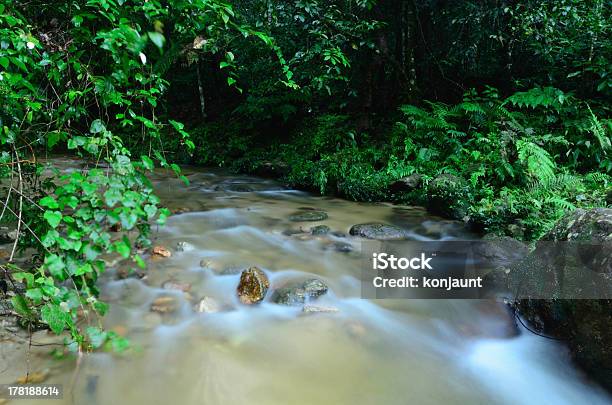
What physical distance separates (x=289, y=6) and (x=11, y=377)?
221 inches

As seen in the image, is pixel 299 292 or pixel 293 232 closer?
pixel 299 292

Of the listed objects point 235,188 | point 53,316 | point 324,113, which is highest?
point 324,113

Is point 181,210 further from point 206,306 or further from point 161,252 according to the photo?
point 206,306

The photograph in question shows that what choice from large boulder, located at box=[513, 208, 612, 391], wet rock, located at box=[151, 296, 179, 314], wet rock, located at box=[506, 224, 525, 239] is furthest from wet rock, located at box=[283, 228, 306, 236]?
large boulder, located at box=[513, 208, 612, 391]

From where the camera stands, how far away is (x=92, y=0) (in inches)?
72.3

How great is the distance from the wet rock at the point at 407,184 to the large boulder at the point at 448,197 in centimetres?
38

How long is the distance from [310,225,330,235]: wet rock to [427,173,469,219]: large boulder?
6.12 ft

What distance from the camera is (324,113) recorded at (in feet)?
34.4

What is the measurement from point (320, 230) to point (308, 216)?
0.70 meters

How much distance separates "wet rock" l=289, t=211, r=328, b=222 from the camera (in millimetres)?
5832

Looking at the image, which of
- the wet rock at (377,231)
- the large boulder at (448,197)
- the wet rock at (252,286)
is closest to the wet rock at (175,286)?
the wet rock at (252,286)

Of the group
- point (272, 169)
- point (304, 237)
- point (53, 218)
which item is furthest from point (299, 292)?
point (272, 169)

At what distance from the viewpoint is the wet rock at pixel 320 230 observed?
207 inches

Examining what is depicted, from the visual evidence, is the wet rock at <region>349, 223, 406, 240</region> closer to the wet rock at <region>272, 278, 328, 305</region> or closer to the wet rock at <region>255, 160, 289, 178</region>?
the wet rock at <region>272, 278, 328, 305</region>
